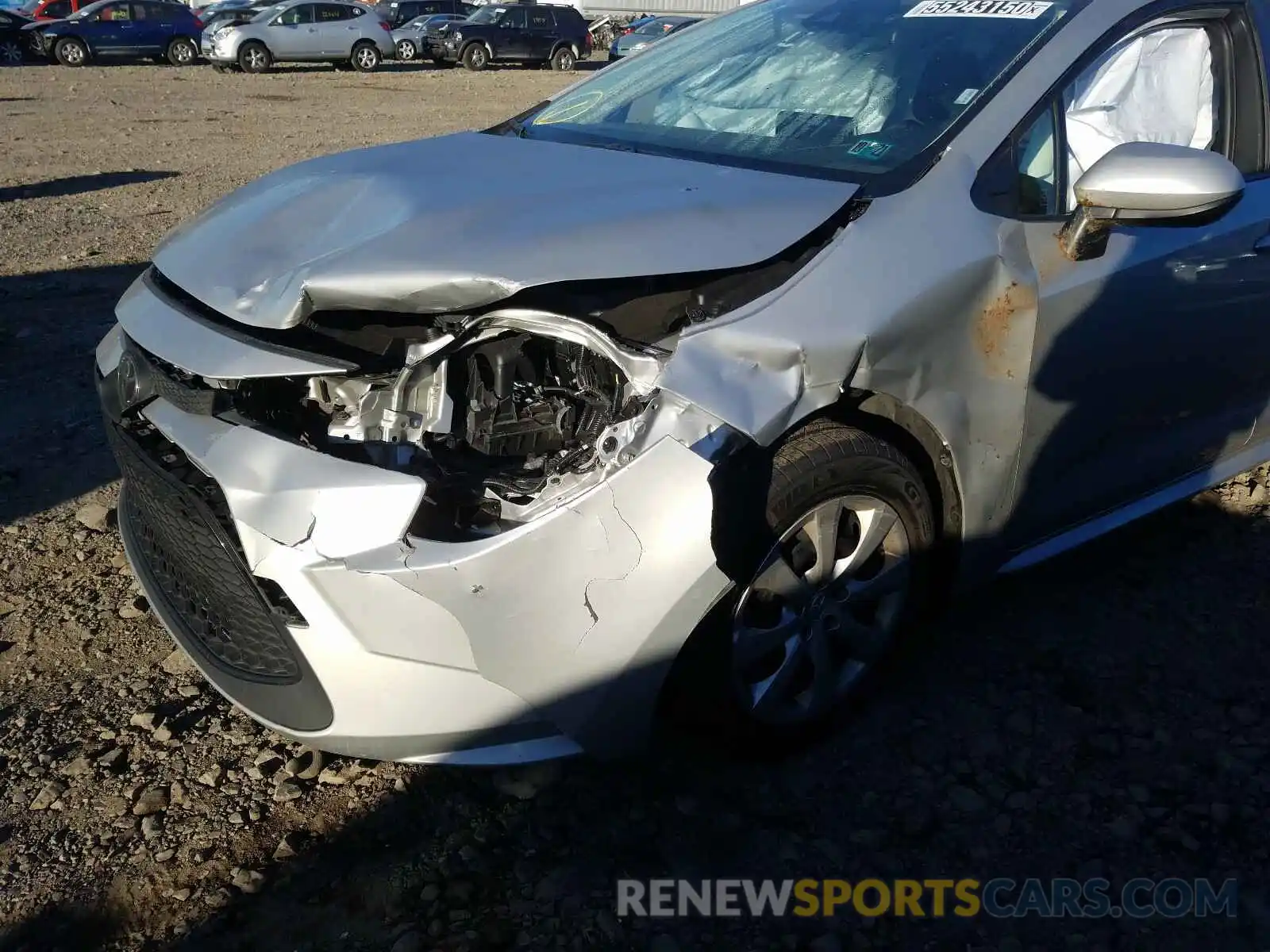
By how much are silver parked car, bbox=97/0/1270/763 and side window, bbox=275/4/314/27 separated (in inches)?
876

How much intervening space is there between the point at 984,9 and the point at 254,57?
2237 cm

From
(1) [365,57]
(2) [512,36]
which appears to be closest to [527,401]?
(1) [365,57]

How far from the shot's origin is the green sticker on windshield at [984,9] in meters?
2.61

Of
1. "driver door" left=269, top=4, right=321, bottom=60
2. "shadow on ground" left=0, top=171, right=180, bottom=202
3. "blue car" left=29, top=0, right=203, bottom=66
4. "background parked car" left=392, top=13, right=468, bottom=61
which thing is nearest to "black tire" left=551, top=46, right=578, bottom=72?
"background parked car" left=392, top=13, right=468, bottom=61

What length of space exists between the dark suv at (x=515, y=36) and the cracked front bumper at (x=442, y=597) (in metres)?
25.0

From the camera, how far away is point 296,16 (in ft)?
73.3

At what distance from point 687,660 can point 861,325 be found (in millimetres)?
721

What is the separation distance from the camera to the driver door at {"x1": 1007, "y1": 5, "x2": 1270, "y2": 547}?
7.86 ft

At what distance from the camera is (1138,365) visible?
8.45ft

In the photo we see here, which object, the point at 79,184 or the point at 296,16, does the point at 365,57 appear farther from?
the point at 79,184

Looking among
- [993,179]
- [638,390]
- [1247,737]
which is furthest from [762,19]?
[1247,737]

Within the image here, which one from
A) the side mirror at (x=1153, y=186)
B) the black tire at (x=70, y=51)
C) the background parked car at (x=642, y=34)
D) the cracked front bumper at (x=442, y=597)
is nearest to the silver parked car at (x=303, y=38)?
the black tire at (x=70, y=51)

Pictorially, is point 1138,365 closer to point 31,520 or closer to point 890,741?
point 890,741

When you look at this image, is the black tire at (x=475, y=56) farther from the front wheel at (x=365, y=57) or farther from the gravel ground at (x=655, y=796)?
the gravel ground at (x=655, y=796)
